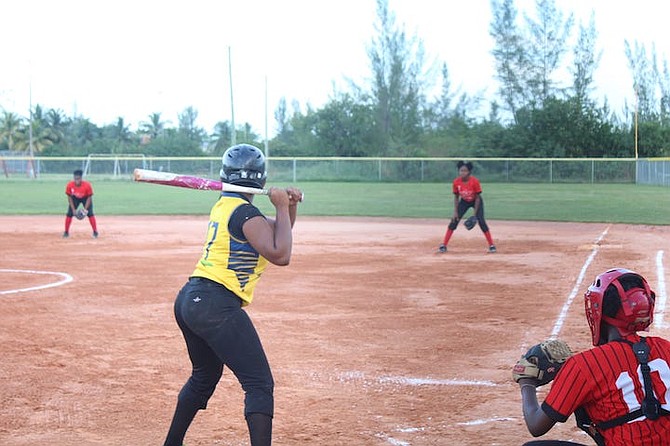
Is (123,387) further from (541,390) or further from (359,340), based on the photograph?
(541,390)

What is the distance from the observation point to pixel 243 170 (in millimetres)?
5148

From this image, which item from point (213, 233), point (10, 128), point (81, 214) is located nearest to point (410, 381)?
point (213, 233)

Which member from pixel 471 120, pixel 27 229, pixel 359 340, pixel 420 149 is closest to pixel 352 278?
pixel 359 340

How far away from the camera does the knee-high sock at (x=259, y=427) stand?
4.90 metres

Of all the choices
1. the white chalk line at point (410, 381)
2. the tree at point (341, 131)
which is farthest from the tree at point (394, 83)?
the white chalk line at point (410, 381)

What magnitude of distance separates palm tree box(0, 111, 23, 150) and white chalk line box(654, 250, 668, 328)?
85.9m

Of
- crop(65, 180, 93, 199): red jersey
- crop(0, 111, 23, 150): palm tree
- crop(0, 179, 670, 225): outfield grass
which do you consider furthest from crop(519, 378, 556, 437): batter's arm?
crop(0, 111, 23, 150): palm tree

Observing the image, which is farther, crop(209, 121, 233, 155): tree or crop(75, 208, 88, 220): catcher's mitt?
crop(209, 121, 233, 155): tree

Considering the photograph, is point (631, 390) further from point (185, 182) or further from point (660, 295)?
point (660, 295)

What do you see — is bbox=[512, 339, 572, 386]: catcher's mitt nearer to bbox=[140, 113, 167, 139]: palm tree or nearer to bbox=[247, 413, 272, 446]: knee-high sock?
bbox=[247, 413, 272, 446]: knee-high sock

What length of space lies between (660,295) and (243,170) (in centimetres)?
862

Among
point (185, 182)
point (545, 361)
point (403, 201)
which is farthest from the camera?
point (403, 201)

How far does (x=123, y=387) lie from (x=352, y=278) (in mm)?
7077

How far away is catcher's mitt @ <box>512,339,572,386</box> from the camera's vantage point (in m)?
3.78
